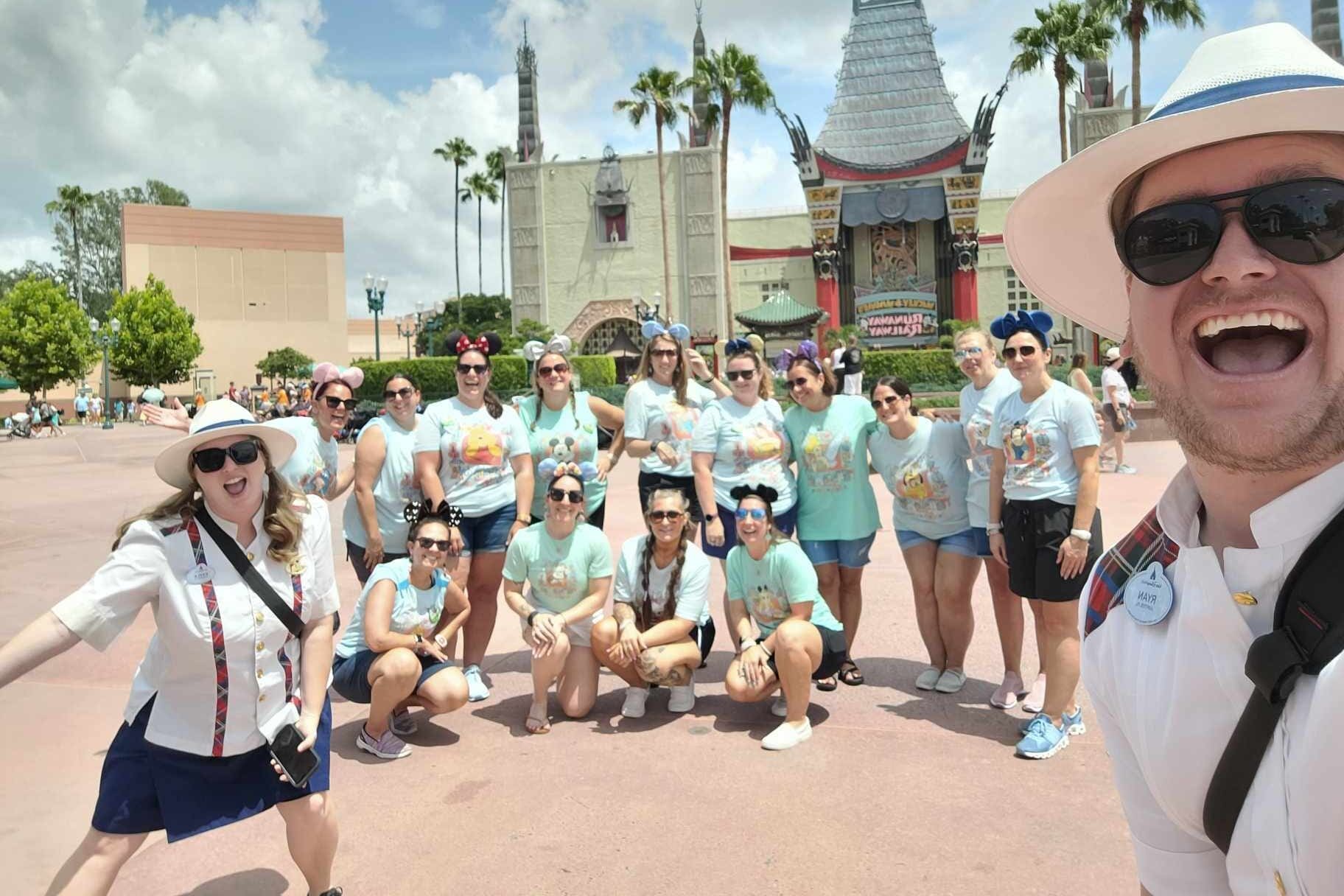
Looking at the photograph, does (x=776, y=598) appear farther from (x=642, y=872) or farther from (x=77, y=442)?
(x=77, y=442)

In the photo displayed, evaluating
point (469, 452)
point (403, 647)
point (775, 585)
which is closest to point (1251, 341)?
point (775, 585)

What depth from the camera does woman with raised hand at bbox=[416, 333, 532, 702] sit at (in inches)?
219

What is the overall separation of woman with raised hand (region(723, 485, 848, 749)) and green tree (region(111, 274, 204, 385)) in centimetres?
5701

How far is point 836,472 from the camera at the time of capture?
18.2 ft

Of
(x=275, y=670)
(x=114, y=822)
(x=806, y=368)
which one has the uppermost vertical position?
(x=806, y=368)

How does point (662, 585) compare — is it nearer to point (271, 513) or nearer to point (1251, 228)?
point (271, 513)

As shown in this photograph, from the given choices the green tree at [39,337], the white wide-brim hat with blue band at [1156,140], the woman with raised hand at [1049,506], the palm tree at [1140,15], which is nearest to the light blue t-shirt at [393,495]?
the woman with raised hand at [1049,506]

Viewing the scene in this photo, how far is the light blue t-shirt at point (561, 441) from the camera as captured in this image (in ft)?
19.5

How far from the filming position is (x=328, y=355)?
69.8 meters

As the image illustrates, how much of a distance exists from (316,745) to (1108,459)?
45.8ft

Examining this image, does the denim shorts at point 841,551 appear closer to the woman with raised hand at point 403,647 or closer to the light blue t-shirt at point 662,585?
the light blue t-shirt at point 662,585

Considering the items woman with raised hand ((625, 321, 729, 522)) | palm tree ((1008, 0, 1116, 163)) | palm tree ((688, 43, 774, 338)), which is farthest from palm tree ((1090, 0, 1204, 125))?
woman with raised hand ((625, 321, 729, 522))

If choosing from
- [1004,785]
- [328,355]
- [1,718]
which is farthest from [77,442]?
[328,355]

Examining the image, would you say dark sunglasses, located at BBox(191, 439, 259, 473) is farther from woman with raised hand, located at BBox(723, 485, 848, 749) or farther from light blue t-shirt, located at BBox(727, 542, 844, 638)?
light blue t-shirt, located at BBox(727, 542, 844, 638)
